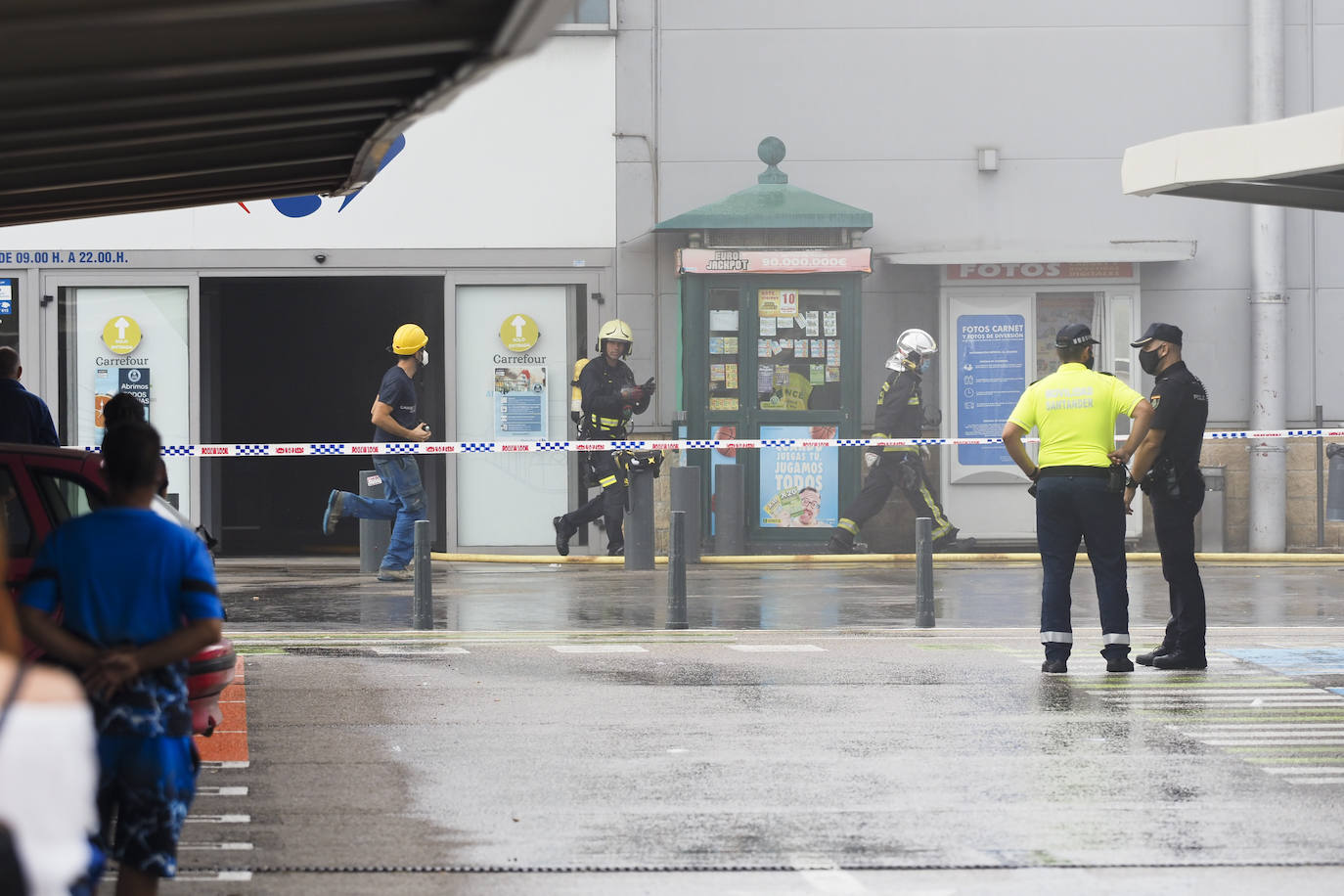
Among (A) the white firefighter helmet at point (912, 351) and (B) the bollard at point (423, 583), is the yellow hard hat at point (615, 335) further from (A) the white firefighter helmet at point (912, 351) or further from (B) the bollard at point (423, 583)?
(B) the bollard at point (423, 583)

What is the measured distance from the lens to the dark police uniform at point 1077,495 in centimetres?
1005

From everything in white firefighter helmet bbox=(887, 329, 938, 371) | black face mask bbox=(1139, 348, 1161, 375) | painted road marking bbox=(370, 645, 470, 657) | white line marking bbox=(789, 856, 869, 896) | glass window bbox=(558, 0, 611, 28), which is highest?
glass window bbox=(558, 0, 611, 28)

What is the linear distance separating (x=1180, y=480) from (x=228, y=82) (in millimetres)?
5986

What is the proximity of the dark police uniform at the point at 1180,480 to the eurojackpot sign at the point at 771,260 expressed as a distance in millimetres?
7990

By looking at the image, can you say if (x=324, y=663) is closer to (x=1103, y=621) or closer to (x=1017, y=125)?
(x=1103, y=621)

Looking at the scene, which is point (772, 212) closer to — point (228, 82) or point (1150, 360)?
point (1150, 360)

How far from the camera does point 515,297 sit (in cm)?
1877

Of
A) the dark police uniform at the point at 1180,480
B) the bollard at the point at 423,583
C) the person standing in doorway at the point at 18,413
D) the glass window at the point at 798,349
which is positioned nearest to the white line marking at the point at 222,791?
the person standing in doorway at the point at 18,413

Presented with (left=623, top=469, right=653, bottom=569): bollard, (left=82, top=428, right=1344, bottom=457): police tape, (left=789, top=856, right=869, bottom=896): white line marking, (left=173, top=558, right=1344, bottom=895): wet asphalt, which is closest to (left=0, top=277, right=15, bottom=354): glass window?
(left=82, top=428, right=1344, bottom=457): police tape

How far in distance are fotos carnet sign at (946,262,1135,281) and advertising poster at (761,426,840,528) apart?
219 cm

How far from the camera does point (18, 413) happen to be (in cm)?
1059

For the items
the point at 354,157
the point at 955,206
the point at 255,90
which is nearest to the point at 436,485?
the point at 955,206

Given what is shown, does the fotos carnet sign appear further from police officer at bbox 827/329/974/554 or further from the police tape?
the police tape

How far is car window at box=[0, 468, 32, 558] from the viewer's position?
23.5 ft
